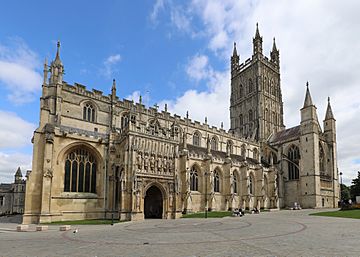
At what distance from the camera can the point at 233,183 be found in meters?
44.1

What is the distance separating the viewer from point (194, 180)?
40.2 meters

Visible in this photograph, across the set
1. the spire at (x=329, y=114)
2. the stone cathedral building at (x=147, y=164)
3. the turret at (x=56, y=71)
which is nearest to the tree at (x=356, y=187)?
the stone cathedral building at (x=147, y=164)

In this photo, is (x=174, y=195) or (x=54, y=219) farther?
(x=174, y=195)

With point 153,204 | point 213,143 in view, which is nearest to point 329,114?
point 213,143

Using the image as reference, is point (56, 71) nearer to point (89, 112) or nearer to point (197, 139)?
point (89, 112)

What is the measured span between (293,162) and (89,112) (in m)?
38.8

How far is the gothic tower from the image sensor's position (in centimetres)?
6519

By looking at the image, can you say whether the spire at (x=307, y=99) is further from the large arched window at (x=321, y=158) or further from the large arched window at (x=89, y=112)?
the large arched window at (x=89, y=112)

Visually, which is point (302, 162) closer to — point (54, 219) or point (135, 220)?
point (135, 220)

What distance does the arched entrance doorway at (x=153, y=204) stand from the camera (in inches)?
1341

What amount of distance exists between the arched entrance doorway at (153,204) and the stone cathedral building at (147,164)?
0.12 metres

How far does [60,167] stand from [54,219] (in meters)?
5.17

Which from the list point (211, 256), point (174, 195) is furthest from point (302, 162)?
point (211, 256)

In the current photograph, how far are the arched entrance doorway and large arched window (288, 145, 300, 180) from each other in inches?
1207
